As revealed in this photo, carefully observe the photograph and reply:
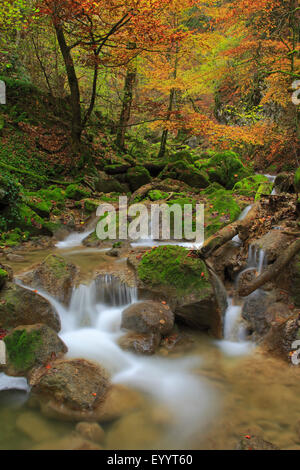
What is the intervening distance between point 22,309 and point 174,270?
2530 millimetres

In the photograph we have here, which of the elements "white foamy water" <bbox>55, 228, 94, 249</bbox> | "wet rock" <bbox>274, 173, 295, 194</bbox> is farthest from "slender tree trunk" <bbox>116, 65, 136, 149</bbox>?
"wet rock" <bbox>274, 173, 295, 194</bbox>

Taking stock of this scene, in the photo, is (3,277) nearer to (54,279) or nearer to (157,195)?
(54,279)

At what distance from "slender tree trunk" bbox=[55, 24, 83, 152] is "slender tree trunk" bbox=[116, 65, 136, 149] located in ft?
6.34

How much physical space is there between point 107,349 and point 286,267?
3.24 meters

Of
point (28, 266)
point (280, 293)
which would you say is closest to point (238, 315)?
point (280, 293)

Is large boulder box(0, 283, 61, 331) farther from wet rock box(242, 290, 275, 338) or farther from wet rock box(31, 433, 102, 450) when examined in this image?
wet rock box(242, 290, 275, 338)

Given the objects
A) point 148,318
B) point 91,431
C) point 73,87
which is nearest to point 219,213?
point 148,318

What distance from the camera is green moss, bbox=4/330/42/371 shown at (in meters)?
3.64

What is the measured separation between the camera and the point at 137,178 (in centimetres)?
1209

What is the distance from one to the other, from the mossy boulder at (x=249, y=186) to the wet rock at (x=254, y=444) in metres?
7.91

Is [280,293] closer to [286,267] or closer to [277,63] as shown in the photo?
[286,267]
